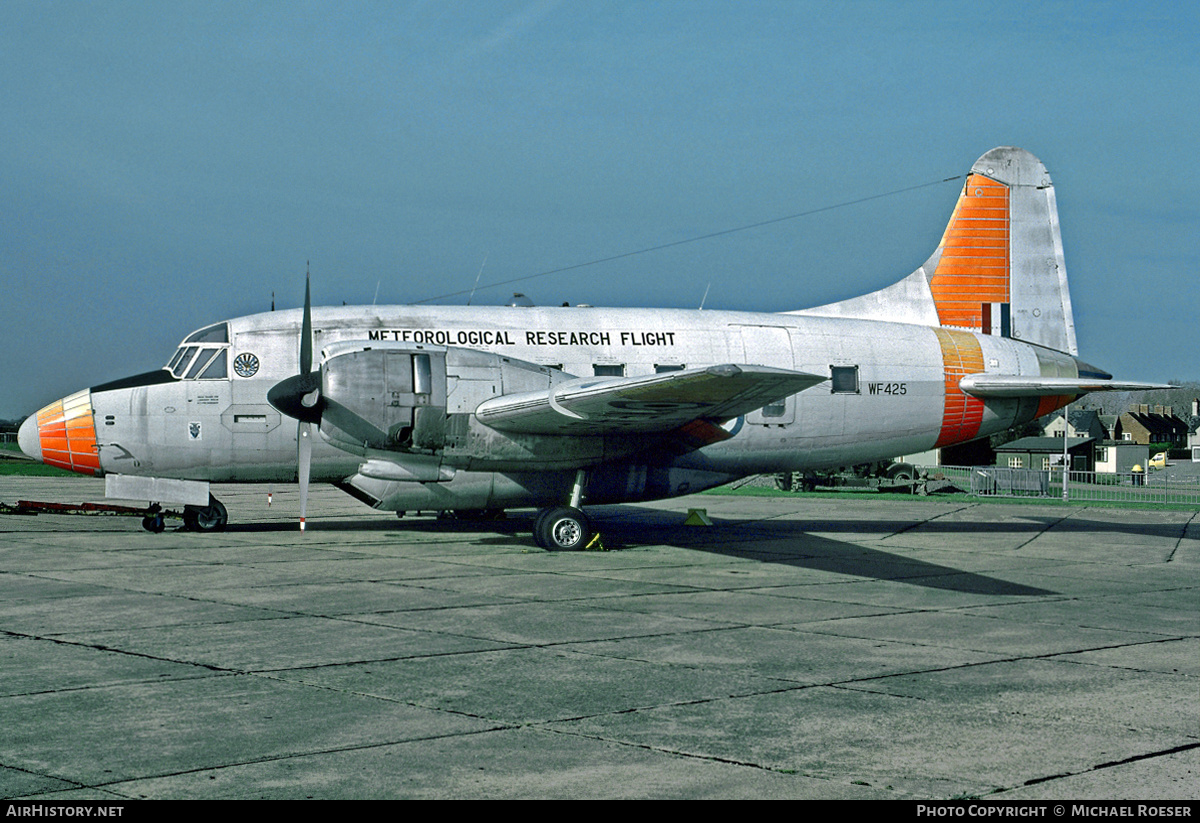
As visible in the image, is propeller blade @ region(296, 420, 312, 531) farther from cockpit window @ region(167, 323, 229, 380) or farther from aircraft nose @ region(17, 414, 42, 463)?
aircraft nose @ region(17, 414, 42, 463)

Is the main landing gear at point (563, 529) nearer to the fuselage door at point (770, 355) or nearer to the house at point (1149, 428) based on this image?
the fuselage door at point (770, 355)

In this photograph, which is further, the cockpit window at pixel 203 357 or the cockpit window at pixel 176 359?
the cockpit window at pixel 176 359

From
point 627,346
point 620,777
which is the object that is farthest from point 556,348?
point 620,777

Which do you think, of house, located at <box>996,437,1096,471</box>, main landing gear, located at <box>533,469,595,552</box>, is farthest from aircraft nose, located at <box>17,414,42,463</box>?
house, located at <box>996,437,1096,471</box>

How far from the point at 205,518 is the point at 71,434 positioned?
290 centimetres

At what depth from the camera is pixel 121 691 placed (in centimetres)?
787

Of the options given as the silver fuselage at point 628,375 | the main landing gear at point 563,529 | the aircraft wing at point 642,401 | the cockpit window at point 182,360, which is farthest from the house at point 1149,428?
the cockpit window at point 182,360

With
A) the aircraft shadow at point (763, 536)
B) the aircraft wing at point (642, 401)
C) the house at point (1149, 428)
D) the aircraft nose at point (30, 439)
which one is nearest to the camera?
the aircraft wing at point (642, 401)

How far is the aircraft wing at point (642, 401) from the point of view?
1430 cm

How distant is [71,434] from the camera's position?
19016 mm

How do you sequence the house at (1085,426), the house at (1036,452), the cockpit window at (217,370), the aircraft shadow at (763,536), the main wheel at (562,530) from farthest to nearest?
1. the house at (1085,426)
2. the house at (1036,452)
3. the cockpit window at (217,370)
4. the main wheel at (562,530)
5. the aircraft shadow at (763,536)

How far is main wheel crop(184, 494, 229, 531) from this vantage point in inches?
806

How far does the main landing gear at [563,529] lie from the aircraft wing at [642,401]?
148 cm
